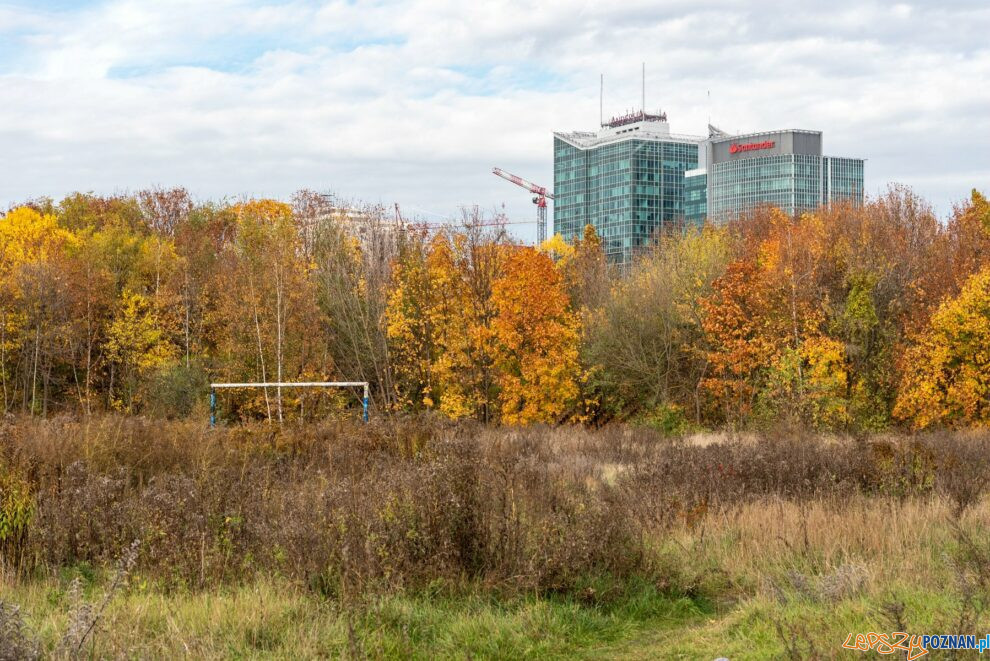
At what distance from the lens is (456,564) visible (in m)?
7.52

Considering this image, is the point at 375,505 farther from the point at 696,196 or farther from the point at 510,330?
the point at 696,196

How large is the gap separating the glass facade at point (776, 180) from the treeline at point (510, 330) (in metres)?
125

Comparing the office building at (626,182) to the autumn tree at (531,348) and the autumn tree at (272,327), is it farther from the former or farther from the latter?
the autumn tree at (531,348)

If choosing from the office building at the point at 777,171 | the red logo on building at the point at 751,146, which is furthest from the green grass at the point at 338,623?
the red logo on building at the point at 751,146

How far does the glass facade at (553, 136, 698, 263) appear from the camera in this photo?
17650cm

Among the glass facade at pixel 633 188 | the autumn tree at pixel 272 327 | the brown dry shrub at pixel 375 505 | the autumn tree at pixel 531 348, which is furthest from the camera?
the glass facade at pixel 633 188

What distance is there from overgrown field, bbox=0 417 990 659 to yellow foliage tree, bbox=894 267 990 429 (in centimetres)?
2044

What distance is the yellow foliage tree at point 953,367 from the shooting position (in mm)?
29969

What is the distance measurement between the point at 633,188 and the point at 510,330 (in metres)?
149

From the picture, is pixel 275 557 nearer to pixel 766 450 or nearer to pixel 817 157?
pixel 766 450

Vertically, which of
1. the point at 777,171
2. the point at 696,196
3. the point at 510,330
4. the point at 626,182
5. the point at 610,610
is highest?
the point at 626,182

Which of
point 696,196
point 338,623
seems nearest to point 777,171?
point 696,196

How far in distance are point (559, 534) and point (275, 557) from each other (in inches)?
87.0

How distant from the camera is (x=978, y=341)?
30203 mm
